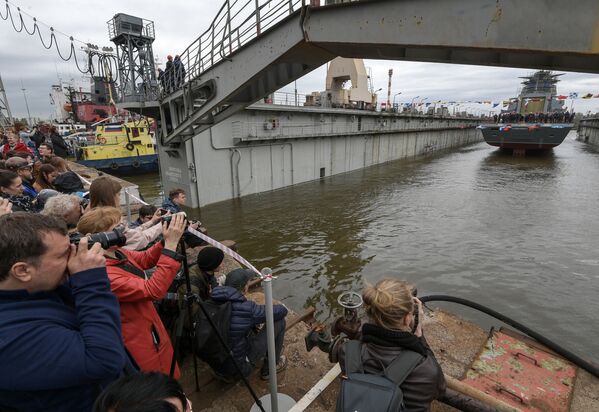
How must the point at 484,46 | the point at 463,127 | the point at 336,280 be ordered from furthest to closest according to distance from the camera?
the point at 463,127
the point at 336,280
the point at 484,46

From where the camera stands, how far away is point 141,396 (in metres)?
1.00

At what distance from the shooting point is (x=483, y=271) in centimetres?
784

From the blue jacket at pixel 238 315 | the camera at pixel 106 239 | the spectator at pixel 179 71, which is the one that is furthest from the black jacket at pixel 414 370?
the spectator at pixel 179 71

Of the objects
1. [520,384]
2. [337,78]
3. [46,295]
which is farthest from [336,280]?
[337,78]

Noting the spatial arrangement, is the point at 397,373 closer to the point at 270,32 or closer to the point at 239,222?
the point at 270,32

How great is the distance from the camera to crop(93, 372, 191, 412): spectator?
0.98m

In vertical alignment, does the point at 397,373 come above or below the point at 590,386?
above

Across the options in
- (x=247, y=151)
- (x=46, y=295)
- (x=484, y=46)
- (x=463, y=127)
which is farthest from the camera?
(x=463, y=127)

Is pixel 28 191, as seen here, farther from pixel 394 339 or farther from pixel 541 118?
pixel 541 118

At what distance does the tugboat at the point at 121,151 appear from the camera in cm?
1861

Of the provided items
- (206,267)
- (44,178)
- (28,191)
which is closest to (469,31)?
(206,267)

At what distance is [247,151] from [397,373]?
1458 cm

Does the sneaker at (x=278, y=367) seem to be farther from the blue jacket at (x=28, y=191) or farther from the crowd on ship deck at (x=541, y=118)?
the crowd on ship deck at (x=541, y=118)

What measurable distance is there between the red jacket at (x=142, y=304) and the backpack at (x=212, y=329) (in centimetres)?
38
